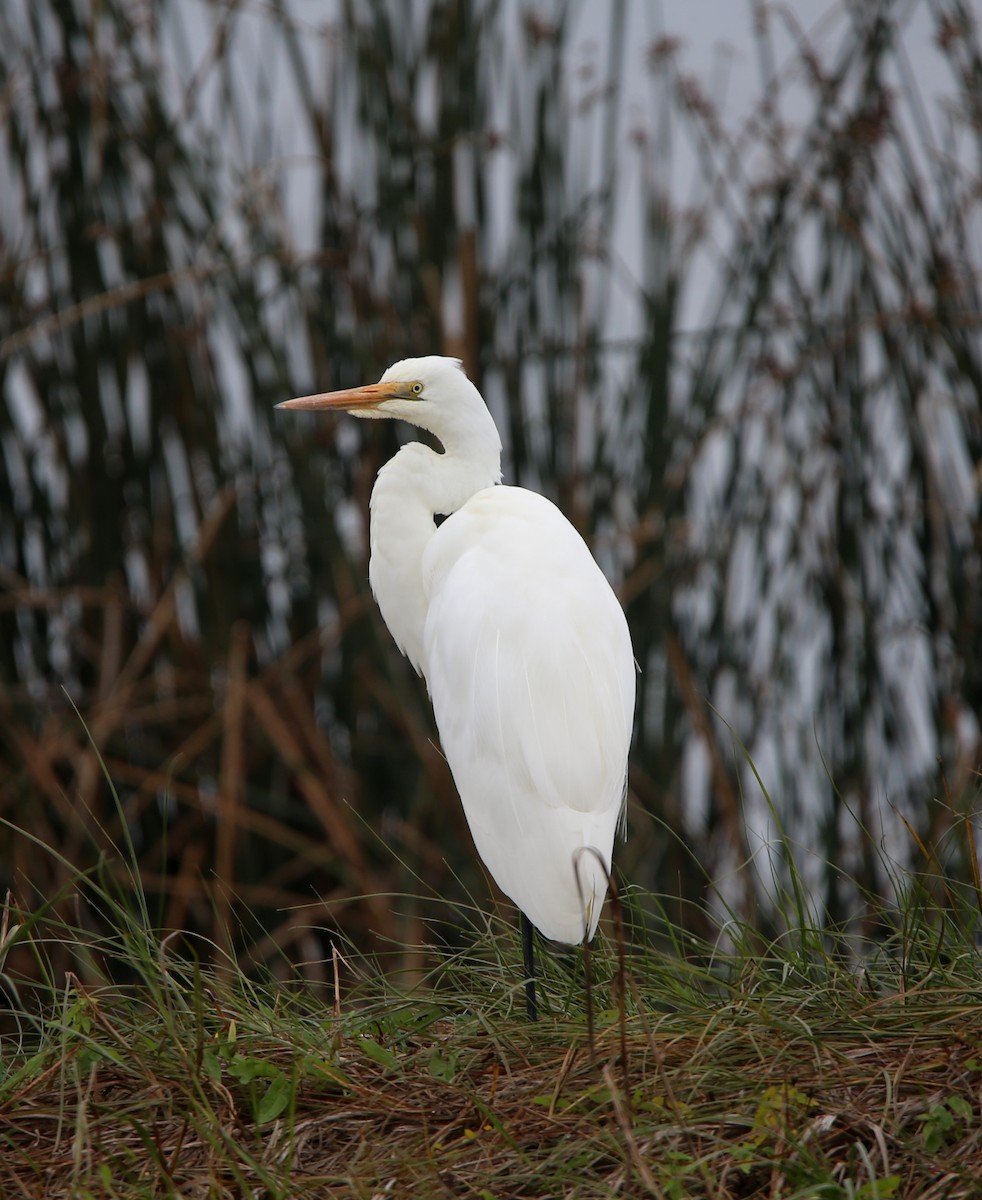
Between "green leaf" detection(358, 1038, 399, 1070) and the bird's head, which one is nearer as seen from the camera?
"green leaf" detection(358, 1038, 399, 1070)

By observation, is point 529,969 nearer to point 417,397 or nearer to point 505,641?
point 505,641

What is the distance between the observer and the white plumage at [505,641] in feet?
4.88

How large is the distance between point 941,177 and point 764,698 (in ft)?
3.28

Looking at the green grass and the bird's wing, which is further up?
the bird's wing

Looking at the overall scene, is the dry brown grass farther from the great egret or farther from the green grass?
the great egret

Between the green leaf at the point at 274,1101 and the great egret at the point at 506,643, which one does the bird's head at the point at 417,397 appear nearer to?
the great egret at the point at 506,643

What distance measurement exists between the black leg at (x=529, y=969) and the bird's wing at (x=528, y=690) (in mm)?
→ 34

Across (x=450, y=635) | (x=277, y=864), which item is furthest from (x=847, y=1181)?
(x=277, y=864)

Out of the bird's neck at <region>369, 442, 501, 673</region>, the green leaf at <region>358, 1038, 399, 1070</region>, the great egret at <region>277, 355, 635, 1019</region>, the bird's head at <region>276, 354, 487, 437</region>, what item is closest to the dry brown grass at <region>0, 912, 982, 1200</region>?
the green leaf at <region>358, 1038, 399, 1070</region>

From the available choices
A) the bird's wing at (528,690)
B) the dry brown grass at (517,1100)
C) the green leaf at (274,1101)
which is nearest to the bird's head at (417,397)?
the bird's wing at (528,690)

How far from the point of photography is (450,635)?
1.66 m

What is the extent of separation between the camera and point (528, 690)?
1.56 m

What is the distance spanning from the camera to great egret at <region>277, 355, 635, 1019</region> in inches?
58.3

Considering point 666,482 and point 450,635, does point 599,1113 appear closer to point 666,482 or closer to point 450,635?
point 450,635
